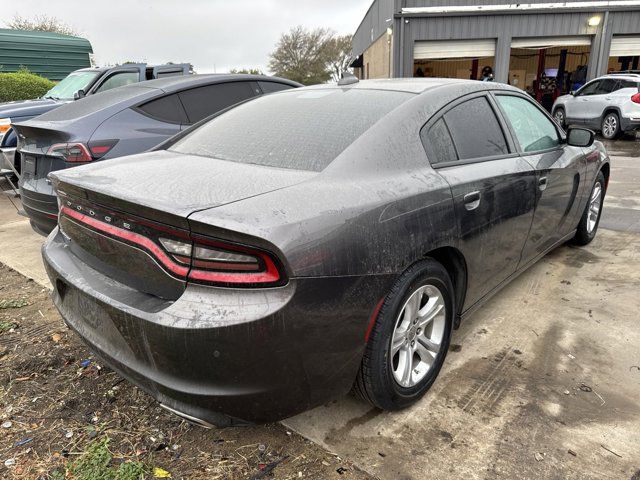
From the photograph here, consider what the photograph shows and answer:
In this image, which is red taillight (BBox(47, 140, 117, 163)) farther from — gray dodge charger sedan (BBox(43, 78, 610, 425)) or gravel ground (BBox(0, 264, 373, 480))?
gravel ground (BBox(0, 264, 373, 480))

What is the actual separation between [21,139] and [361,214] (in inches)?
145

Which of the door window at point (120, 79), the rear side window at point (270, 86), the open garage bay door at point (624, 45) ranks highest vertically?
the open garage bay door at point (624, 45)

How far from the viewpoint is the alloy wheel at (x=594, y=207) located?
4.32 meters

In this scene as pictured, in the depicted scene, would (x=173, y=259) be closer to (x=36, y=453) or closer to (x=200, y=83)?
(x=36, y=453)

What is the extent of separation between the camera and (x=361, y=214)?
184 centimetres

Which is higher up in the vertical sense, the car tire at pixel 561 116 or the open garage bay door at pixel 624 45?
the open garage bay door at pixel 624 45

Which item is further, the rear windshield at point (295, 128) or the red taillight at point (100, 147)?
the red taillight at point (100, 147)

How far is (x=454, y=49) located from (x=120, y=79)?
1497cm

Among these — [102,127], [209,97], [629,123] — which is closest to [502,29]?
[629,123]

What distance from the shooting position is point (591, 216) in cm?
445

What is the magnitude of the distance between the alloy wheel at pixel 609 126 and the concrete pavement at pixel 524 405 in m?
10.7

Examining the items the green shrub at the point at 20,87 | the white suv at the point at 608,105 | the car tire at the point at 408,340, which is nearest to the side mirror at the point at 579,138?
the car tire at the point at 408,340

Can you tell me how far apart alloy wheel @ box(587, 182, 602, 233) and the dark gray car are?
12.3 feet

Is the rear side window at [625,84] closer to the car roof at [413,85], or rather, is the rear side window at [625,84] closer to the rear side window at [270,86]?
the rear side window at [270,86]
